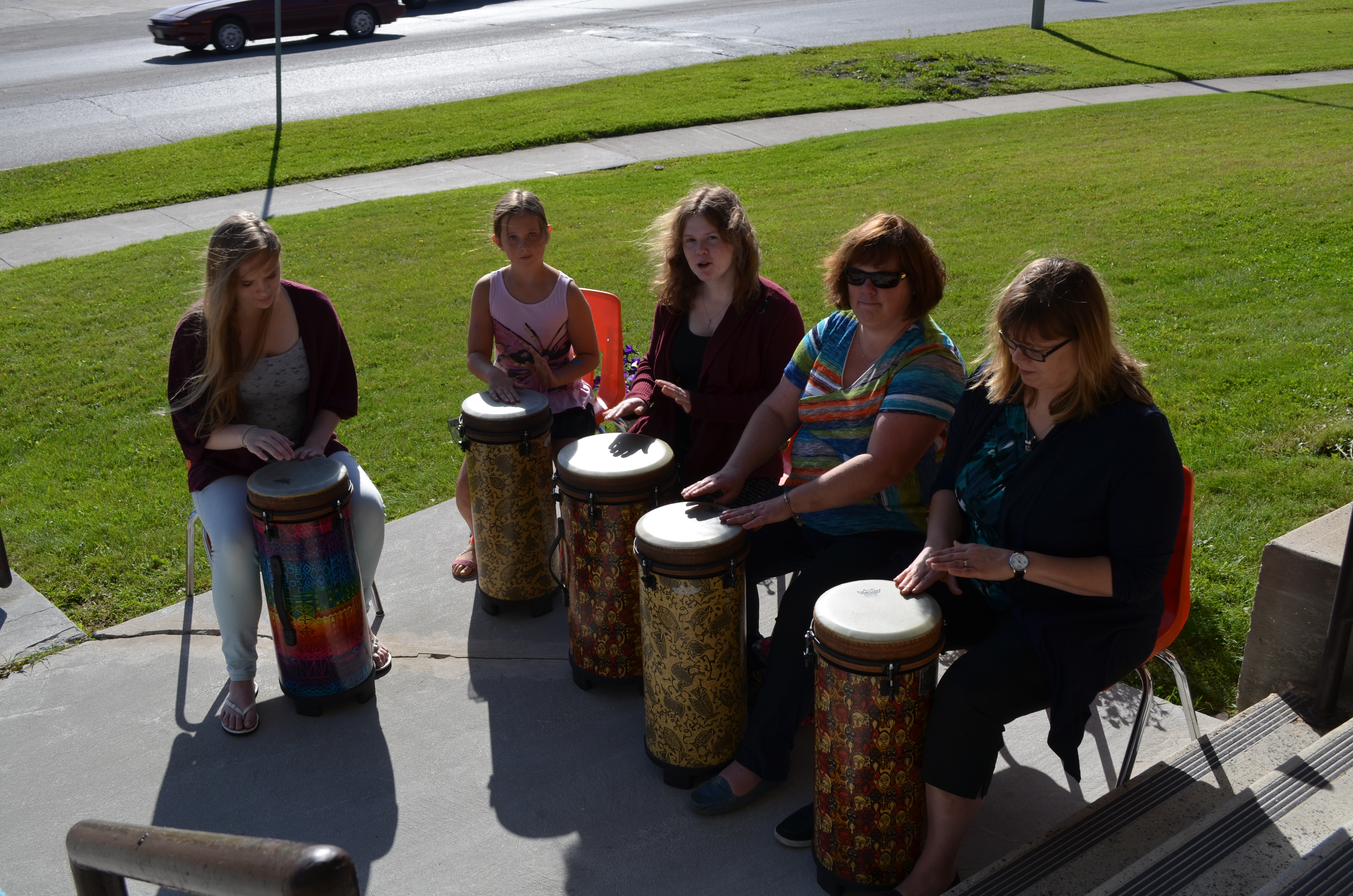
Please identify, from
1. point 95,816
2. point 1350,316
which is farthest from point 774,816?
point 1350,316

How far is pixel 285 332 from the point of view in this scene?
407 centimetres

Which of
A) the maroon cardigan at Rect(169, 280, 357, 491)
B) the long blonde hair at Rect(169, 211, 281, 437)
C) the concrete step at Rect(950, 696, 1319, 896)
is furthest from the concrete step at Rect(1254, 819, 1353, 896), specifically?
the long blonde hair at Rect(169, 211, 281, 437)

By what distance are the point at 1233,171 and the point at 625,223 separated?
5763 mm

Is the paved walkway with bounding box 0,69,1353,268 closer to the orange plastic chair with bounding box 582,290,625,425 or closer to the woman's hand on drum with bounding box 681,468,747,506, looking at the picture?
the orange plastic chair with bounding box 582,290,625,425

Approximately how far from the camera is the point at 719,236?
4016 mm

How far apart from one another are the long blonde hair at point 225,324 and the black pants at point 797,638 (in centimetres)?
207

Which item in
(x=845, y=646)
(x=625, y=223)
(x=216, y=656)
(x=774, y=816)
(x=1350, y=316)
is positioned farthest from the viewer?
(x=625, y=223)

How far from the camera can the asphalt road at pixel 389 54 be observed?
15.1 meters

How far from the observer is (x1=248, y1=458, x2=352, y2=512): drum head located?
3.63 meters

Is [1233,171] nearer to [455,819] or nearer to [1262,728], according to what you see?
[1262,728]

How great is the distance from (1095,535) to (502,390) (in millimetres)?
2376

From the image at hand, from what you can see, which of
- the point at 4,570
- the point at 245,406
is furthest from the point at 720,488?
the point at 4,570

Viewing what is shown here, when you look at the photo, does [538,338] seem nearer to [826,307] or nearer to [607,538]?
[607,538]

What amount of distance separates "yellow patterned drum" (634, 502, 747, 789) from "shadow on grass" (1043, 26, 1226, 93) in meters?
14.2
